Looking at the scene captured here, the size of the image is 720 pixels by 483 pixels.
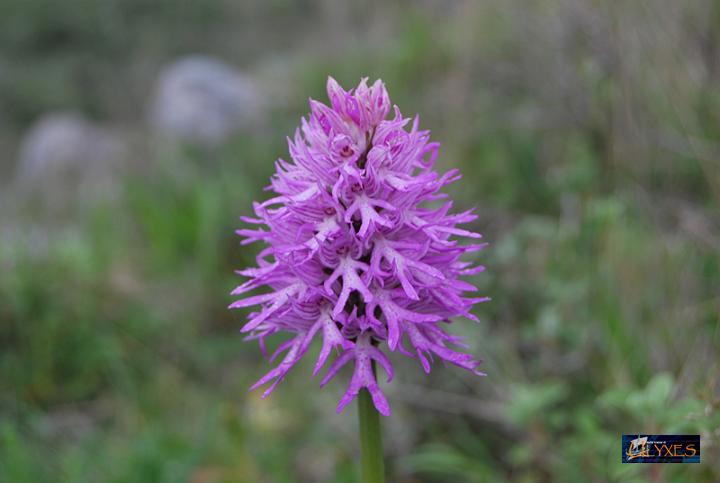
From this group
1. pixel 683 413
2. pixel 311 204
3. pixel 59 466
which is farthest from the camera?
pixel 59 466

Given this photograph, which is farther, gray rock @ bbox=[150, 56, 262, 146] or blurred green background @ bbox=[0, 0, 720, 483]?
gray rock @ bbox=[150, 56, 262, 146]

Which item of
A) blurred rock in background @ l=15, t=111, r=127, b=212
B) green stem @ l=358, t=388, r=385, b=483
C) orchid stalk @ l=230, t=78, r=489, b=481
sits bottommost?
green stem @ l=358, t=388, r=385, b=483

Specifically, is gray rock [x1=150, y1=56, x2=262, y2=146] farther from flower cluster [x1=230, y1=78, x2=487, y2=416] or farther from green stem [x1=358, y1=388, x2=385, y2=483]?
green stem [x1=358, y1=388, x2=385, y2=483]

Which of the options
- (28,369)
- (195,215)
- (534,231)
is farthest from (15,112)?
(534,231)

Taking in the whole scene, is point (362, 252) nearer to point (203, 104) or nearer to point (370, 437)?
point (370, 437)

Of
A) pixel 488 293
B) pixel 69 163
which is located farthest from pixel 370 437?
pixel 69 163

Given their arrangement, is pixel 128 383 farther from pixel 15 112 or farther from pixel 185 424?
pixel 15 112

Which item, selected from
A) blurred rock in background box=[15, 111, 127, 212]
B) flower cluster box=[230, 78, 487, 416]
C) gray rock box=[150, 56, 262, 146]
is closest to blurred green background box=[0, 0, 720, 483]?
flower cluster box=[230, 78, 487, 416]

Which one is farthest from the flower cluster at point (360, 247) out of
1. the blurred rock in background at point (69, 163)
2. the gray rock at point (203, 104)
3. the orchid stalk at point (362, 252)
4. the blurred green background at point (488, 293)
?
the gray rock at point (203, 104)
